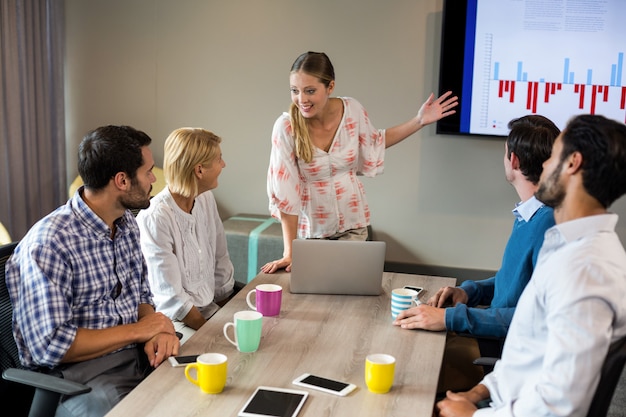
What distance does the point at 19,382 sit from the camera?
175 cm

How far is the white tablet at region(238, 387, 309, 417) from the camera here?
58.4 inches

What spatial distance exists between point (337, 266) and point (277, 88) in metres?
2.49

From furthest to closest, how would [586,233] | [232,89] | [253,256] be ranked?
[232,89] → [253,256] → [586,233]

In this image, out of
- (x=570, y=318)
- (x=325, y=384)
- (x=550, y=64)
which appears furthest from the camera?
(x=550, y=64)

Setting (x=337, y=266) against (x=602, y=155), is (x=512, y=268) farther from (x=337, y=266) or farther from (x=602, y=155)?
(x=602, y=155)

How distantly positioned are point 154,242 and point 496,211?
2651 mm

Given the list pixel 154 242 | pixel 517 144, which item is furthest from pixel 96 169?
pixel 517 144

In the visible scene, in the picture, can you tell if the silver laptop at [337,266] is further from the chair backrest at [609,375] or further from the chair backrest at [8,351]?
the chair backrest at [609,375]

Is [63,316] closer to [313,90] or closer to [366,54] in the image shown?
[313,90]

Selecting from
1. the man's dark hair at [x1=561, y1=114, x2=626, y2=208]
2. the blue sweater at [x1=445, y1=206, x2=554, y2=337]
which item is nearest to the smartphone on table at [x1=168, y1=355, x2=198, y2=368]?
the blue sweater at [x1=445, y1=206, x2=554, y2=337]

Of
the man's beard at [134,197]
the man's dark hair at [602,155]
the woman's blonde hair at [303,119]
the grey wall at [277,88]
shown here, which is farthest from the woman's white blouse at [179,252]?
the grey wall at [277,88]

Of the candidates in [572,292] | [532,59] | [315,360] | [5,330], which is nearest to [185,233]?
[5,330]

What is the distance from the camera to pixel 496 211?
14.5ft

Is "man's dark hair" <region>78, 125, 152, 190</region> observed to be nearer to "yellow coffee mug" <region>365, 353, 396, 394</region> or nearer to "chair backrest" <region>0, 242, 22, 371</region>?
"chair backrest" <region>0, 242, 22, 371</region>
